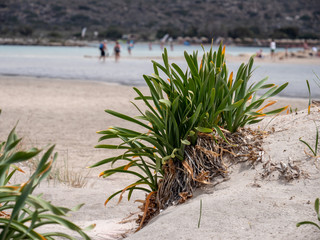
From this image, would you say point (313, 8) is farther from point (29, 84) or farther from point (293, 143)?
point (293, 143)

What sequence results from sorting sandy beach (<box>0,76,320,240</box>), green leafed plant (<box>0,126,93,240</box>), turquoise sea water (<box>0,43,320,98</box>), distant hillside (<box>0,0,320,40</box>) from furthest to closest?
distant hillside (<box>0,0,320,40</box>) < turquoise sea water (<box>0,43,320,98</box>) < sandy beach (<box>0,76,320,240</box>) < green leafed plant (<box>0,126,93,240</box>)

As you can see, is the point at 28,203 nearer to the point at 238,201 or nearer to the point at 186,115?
the point at 238,201

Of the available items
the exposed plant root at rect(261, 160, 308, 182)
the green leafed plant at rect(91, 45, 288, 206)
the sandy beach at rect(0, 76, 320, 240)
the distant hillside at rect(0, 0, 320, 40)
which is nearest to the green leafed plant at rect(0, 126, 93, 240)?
the sandy beach at rect(0, 76, 320, 240)

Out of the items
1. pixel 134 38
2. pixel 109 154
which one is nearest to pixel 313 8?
pixel 134 38

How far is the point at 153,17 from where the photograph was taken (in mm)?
130500

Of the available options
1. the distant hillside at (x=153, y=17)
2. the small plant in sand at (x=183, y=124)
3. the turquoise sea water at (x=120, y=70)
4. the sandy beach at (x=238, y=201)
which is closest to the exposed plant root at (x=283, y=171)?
the sandy beach at (x=238, y=201)

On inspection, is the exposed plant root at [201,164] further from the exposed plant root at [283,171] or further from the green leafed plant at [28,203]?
the green leafed plant at [28,203]

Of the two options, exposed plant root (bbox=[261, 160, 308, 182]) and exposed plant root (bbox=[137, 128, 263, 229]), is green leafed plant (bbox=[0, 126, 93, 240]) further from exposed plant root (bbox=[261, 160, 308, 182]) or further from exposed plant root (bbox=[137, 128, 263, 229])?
exposed plant root (bbox=[261, 160, 308, 182])

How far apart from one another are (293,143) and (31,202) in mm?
2071

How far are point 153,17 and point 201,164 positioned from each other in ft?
425

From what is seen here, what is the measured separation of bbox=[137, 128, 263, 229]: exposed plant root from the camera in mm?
3619

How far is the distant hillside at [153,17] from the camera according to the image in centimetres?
11125

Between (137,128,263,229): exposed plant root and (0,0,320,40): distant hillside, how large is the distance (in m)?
101

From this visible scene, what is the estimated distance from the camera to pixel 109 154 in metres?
7.61
